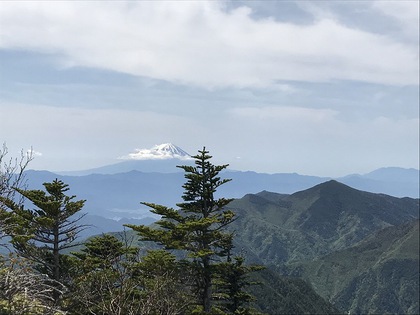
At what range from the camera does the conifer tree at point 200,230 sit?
28281mm

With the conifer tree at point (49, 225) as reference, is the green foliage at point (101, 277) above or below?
below

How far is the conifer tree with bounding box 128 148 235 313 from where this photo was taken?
28.3 meters

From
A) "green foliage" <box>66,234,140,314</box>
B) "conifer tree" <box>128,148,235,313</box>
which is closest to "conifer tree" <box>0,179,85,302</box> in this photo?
"green foliage" <box>66,234,140,314</box>

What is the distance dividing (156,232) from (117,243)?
20.3ft

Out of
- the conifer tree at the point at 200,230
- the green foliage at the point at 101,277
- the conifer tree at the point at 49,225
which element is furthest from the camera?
the conifer tree at the point at 200,230

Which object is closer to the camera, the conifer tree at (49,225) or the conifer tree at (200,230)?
the conifer tree at (49,225)

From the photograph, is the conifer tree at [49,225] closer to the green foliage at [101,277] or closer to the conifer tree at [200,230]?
the green foliage at [101,277]

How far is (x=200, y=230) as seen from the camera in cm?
2911

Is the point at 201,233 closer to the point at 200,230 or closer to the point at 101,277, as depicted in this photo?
the point at 200,230

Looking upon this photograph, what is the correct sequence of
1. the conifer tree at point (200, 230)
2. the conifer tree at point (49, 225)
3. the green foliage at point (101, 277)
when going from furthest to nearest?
→ the conifer tree at point (200, 230)
the conifer tree at point (49, 225)
the green foliage at point (101, 277)

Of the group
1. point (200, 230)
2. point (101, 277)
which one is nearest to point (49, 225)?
point (101, 277)

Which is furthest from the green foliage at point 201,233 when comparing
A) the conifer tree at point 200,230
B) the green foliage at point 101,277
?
the green foliage at point 101,277

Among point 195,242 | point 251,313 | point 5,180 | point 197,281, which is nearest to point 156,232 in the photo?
point 195,242

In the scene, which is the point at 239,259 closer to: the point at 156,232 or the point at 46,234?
the point at 156,232
